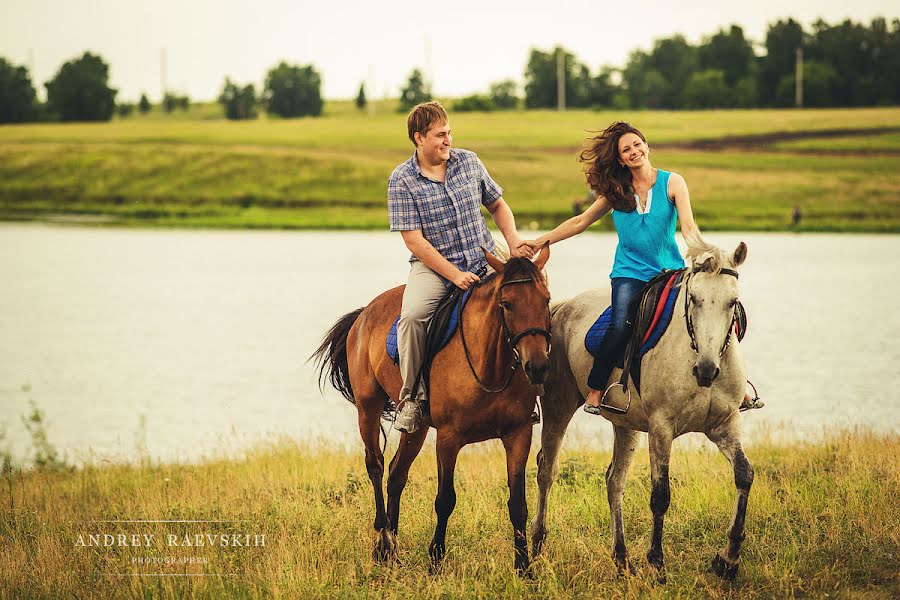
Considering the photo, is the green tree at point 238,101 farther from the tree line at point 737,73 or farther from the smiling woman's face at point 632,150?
the smiling woman's face at point 632,150

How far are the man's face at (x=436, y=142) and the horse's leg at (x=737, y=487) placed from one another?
2828 mm

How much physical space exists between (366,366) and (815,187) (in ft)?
214

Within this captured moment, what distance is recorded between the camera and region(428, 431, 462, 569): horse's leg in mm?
6906

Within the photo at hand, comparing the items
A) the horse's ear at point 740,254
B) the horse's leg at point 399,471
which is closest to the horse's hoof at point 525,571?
the horse's leg at point 399,471

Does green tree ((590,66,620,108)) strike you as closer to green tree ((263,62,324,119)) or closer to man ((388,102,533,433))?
green tree ((263,62,324,119))

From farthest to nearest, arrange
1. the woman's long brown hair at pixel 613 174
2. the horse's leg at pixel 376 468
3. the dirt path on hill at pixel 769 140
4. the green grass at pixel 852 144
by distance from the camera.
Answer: the dirt path on hill at pixel 769 140 < the green grass at pixel 852 144 < the horse's leg at pixel 376 468 < the woman's long brown hair at pixel 613 174

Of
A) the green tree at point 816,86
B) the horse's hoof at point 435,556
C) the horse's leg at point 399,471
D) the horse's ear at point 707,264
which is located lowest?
the horse's hoof at point 435,556

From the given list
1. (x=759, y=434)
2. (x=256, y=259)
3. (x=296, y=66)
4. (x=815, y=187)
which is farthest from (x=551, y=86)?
(x=759, y=434)

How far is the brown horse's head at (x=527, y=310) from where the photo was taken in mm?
6043

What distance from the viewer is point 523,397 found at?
22.2ft

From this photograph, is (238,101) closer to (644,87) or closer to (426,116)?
(644,87)

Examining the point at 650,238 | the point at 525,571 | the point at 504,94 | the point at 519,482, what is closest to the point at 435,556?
the point at 525,571

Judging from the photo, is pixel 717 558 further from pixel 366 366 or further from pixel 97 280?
pixel 97 280

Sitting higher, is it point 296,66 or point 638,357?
point 296,66
